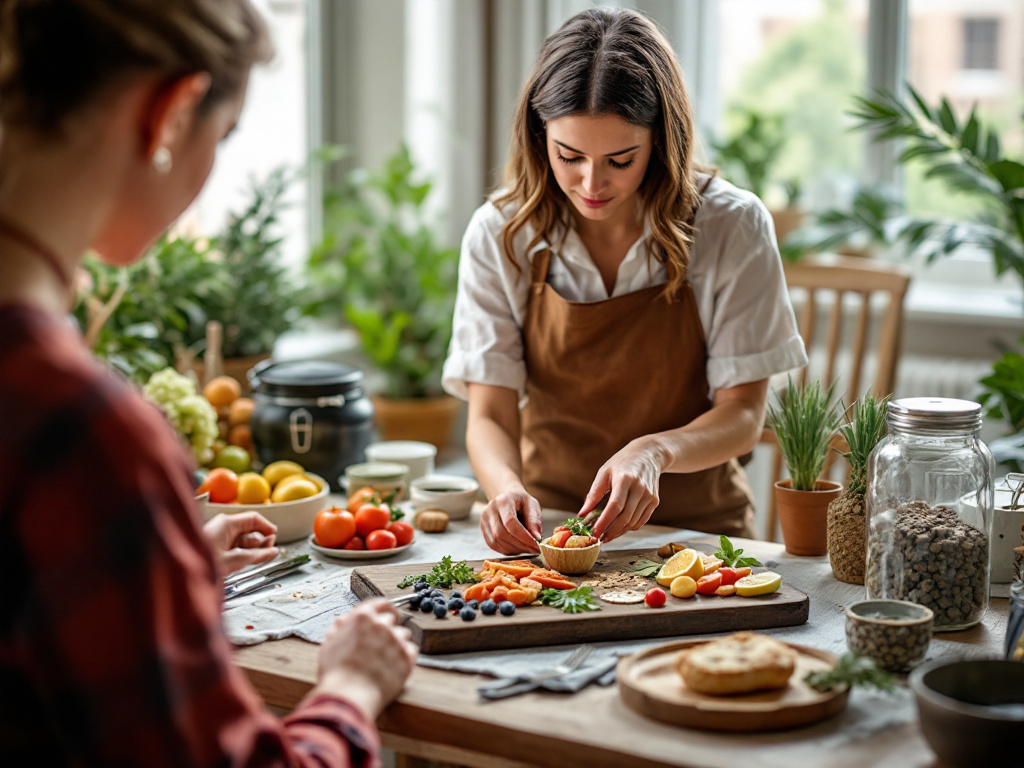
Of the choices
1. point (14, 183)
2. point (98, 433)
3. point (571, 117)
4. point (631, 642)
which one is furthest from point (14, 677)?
point (571, 117)

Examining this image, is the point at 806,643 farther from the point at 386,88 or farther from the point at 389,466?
the point at 386,88

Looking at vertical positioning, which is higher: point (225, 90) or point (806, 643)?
point (225, 90)

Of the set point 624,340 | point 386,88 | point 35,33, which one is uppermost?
point 386,88

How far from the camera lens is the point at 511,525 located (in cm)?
183

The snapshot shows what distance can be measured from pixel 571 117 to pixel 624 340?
46 cm

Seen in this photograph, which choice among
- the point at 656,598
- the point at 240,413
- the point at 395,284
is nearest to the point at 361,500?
the point at 240,413

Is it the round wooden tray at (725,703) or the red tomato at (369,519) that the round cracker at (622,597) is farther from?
the red tomato at (369,519)

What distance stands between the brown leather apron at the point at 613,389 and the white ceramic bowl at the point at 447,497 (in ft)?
0.60

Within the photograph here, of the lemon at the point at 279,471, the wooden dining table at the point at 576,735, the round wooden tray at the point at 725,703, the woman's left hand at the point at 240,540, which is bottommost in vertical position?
the wooden dining table at the point at 576,735

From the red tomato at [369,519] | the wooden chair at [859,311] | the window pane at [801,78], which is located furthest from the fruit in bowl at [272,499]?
the window pane at [801,78]

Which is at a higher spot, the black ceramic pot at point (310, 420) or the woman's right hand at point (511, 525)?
the black ceramic pot at point (310, 420)

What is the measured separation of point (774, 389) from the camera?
2.28 m

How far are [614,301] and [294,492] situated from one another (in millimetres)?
717

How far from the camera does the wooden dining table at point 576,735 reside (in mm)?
1232
